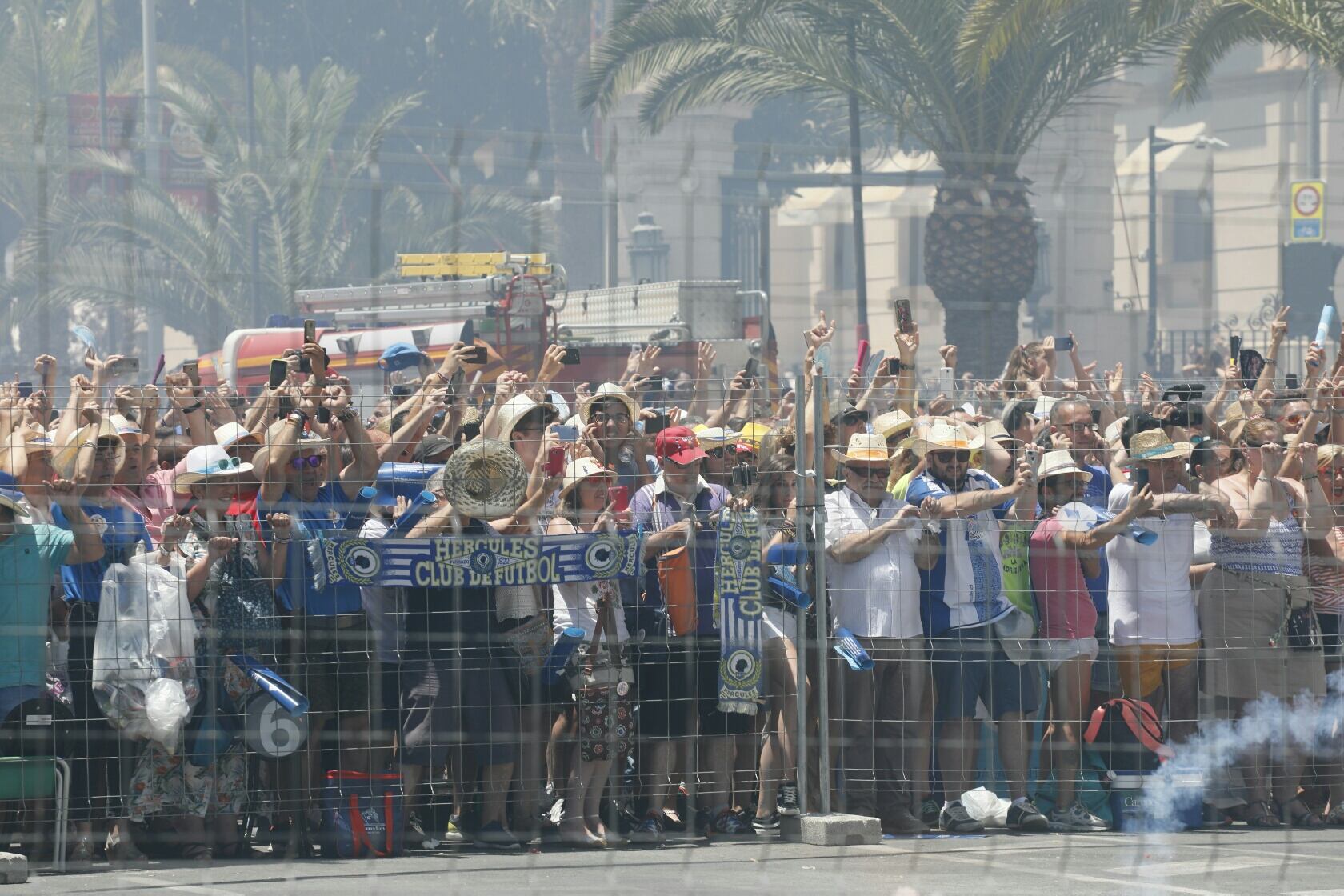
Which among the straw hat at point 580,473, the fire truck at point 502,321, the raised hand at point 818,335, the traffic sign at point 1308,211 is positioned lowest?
the straw hat at point 580,473

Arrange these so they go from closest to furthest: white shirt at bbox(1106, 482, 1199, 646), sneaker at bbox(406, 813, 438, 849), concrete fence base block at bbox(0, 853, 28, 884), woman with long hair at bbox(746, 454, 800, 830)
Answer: concrete fence base block at bbox(0, 853, 28, 884)
sneaker at bbox(406, 813, 438, 849)
woman with long hair at bbox(746, 454, 800, 830)
white shirt at bbox(1106, 482, 1199, 646)

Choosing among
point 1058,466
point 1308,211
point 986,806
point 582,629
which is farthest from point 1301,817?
point 1308,211

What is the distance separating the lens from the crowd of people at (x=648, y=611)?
748 cm

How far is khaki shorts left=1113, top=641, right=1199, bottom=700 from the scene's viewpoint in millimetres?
8547

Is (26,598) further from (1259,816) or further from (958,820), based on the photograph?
(1259,816)

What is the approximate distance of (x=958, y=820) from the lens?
8.34 meters

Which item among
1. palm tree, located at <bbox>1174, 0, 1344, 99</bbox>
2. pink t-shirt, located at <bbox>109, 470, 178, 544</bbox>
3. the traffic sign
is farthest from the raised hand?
the traffic sign

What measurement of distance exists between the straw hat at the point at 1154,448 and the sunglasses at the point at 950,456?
72 cm

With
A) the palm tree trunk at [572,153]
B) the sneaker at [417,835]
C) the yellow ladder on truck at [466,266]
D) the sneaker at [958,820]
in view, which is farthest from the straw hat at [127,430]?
the palm tree trunk at [572,153]

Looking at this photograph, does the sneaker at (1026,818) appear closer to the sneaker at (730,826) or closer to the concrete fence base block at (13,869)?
the sneaker at (730,826)

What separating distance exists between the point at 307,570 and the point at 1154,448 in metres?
3.47

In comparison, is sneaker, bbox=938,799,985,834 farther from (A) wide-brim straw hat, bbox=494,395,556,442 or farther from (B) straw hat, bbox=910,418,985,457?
(A) wide-brim straw hat, bbox=494,395,556,442

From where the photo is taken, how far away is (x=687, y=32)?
25.1m

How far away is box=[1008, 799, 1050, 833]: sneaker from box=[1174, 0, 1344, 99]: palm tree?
13851 mm
